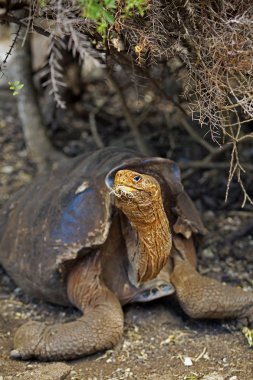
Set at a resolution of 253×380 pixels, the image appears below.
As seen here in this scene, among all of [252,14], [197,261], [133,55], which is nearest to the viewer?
[252,14]

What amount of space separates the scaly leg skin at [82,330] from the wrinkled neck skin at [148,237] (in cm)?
22

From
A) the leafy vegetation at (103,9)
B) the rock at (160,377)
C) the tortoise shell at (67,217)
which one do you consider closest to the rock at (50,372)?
the rock at (160,377)

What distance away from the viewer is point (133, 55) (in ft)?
10.3

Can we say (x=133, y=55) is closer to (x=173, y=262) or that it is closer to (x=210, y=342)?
(x=173, y=262)

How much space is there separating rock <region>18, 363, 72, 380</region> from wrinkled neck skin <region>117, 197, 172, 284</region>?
0.57 meters

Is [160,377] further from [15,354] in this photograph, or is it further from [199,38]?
[199,38]

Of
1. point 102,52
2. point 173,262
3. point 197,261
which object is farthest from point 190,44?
point 197,261

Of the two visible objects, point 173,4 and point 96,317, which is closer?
point 173,4

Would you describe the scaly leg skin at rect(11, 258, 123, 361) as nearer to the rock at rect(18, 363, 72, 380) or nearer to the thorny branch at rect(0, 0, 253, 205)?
the rock at rect(18, 363, 72, 380)

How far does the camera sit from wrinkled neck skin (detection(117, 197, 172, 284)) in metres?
2.88

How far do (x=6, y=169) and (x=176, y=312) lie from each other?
91.1 inches

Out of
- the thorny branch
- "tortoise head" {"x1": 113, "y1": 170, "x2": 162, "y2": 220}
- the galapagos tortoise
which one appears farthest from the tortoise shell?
the thorny branch

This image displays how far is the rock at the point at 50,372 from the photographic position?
2924mm

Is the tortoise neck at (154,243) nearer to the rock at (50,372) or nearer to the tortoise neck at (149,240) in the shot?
the tortoise neck at (149,240)
